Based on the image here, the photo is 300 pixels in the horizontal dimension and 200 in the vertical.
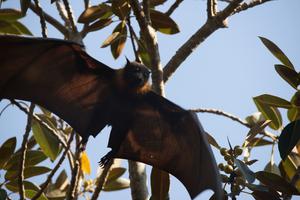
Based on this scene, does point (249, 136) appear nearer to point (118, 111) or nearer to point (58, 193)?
→ point (118, 111)

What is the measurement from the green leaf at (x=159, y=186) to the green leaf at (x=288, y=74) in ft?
5.06

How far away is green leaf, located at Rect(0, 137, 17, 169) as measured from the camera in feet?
16.5

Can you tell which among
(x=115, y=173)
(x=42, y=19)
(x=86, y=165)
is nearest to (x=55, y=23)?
(x=42, y=19)

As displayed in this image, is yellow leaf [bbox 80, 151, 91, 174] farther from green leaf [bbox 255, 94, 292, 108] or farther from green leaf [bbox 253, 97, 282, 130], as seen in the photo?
green leaf [bbox 255, 94, 292, 108]

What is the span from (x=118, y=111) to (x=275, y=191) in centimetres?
237

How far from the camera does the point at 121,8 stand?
17.3 ft

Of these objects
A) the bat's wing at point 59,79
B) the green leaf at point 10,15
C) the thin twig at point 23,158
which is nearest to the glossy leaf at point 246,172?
the thin twig at point 23,158

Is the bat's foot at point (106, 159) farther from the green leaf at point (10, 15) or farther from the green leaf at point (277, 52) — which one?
the green leaf at point (10, 15)

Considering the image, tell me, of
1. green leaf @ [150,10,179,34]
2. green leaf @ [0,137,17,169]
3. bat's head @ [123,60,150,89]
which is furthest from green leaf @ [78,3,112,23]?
green leaf @ [0,137,17,169]

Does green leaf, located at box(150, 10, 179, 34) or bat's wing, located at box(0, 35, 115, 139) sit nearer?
bat's wing, located at box(0, 35, 115, 139)

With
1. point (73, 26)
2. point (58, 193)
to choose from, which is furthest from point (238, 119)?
point (58, 193)

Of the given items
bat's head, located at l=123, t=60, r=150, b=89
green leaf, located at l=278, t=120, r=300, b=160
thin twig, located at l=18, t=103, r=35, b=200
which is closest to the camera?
green leaf, located at l=278, t=120, r=300, b=160

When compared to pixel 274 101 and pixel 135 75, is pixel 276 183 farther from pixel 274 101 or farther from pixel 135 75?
pixel 135 75

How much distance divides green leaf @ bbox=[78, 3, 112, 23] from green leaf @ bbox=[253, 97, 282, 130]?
86.1 inches
